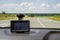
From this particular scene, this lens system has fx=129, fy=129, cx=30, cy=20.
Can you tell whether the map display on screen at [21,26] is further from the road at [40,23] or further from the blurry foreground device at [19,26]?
the road at [40,23]

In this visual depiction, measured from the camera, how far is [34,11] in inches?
117

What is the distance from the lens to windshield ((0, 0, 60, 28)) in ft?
9.53

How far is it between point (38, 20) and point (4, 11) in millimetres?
811

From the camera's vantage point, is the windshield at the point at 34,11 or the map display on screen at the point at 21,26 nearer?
the map display on screen at the point at 21,26

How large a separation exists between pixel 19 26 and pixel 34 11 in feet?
1.84

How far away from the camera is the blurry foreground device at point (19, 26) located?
262 centimetres

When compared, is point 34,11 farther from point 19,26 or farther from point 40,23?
point 19,26

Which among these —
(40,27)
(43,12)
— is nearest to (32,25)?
(40,27)

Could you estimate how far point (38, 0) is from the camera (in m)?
2.90

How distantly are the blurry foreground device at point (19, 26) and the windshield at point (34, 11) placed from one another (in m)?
0.26

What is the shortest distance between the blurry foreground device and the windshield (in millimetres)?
257

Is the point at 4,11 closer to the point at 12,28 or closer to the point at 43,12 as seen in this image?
the point at 12,28

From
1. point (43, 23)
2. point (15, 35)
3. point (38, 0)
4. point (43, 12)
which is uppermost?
point (38, 0)

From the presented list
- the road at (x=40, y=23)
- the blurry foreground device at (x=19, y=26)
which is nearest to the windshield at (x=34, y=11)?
the road at (x=40, y=23)
